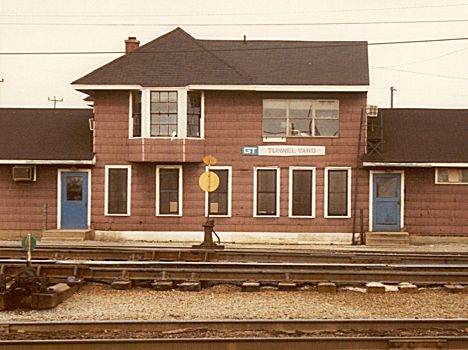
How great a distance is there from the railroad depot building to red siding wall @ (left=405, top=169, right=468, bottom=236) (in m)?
0.03

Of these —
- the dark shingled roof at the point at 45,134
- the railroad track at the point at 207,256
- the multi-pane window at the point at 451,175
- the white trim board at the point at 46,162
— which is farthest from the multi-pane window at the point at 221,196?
the railroad track at the point at 207,256

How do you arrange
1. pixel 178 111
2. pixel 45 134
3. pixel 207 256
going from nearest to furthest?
1. pixel 207 256
2. pixel 178 111
3. pixel 45 134

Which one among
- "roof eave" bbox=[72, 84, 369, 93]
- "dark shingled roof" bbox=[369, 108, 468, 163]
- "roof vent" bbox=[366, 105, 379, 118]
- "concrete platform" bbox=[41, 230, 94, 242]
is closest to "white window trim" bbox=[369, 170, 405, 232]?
"dark shingled roof" bbox=[369, 108, 468, 163]

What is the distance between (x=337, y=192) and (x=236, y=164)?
345 cm

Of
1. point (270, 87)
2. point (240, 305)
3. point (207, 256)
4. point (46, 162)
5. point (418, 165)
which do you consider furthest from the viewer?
point (46, 162)

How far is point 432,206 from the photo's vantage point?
26.4 metres

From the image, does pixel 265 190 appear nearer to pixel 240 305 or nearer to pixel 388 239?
pixel 388 239

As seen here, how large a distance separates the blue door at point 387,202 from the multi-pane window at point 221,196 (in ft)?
15.9

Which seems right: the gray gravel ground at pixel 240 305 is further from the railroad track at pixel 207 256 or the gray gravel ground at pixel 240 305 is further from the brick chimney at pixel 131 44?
the brick chimney at pixel 131 44

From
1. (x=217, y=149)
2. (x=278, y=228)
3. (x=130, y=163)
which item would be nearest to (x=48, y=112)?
(x=130, y=163)

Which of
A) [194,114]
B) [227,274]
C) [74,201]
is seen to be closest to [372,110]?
[194,114]

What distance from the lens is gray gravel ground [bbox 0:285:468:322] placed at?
462 inches

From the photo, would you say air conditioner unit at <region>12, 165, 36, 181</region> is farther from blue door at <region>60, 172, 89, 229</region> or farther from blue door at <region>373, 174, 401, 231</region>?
blue door at <region>373, 174, 401, 231</region>

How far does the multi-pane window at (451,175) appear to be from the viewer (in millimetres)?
26422
